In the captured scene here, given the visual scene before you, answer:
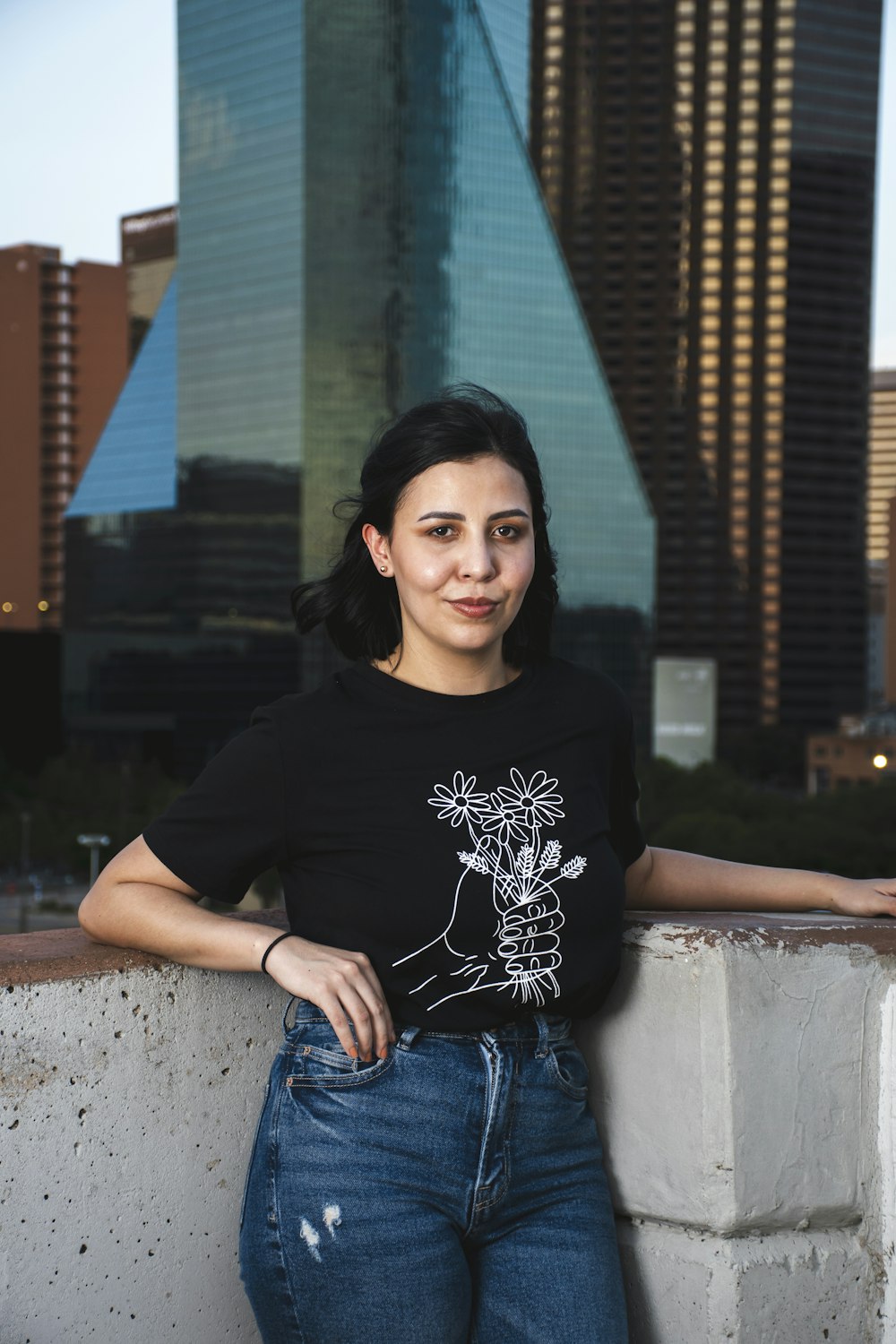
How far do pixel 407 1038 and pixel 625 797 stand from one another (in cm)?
54

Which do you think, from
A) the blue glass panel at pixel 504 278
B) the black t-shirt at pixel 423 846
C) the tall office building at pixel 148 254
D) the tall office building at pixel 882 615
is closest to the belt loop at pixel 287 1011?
the black t-shirt at pixel 423 846

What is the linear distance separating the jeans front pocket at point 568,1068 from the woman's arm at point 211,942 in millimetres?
234

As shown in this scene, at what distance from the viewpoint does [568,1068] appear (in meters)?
1.97

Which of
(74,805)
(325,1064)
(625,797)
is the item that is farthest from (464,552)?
(74,805)

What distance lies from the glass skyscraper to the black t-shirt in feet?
242

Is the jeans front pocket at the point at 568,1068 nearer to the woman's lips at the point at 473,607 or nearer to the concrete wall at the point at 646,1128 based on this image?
the concrete wall at the point at 646,1128

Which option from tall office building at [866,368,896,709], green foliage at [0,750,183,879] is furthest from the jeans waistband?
tall office building at [866,368,896,709]

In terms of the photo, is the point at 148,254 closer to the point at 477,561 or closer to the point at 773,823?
the point at 773,823

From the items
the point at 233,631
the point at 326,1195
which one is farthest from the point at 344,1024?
the point at 233,631

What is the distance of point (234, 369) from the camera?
80250 mm

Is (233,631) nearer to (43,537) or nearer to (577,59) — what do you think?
(43,537)

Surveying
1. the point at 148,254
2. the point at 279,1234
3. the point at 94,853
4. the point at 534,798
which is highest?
the point at 148,254

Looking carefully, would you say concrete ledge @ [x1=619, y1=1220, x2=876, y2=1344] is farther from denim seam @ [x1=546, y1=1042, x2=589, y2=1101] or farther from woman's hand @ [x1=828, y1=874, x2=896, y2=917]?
woman's hand @ [x1=828, y1=874, x2=896, y2=917]

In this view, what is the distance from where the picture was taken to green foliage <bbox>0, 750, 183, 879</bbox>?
54.0 metres
